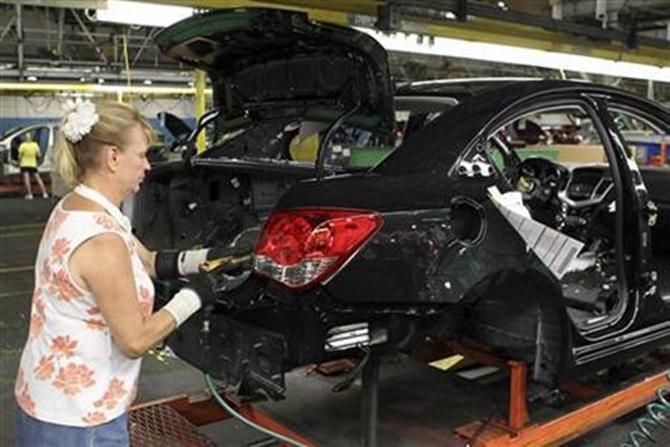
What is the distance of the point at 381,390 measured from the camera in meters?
3.65

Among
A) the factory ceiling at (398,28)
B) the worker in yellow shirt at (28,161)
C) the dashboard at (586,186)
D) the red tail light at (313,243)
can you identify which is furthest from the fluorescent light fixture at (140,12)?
the worker in yellow shirt at (28,161)

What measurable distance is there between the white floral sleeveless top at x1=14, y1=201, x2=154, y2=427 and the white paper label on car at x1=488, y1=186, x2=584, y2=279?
49.2 inches

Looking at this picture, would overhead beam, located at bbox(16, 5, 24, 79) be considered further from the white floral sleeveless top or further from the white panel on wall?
the white floral sleeveless top

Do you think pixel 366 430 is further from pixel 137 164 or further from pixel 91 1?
pixel 91 1

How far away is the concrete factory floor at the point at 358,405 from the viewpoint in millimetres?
3129

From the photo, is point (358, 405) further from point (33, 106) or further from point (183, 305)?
point (33, 106)

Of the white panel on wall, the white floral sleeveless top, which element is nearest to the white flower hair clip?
the white floral sleeveless top

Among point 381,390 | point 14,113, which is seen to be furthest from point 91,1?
point 14,113

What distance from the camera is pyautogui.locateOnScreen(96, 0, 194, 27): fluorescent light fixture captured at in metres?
5.06

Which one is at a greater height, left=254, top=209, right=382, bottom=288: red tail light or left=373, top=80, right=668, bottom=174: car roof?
left=373, top=80, right=668, bottom=174: car roof

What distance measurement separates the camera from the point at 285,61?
336 cm

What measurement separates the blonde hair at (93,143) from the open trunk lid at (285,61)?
1.19 m

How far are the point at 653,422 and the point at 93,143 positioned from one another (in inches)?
116

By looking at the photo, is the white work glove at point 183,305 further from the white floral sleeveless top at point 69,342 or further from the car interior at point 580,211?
the car interior at point 580,211
